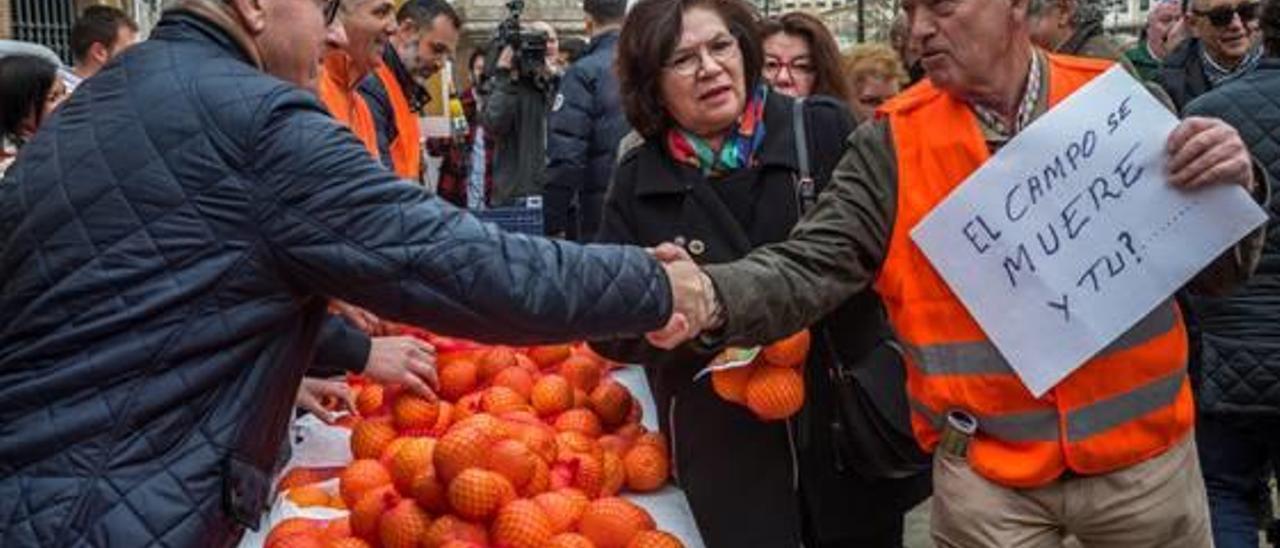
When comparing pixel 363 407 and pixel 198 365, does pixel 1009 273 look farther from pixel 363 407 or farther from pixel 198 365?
pixel 363 407

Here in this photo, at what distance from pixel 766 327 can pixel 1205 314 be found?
72.6 inches

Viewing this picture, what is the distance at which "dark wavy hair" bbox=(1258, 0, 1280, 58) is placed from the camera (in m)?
3.81

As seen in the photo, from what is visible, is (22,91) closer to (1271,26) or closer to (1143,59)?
(1271,26)

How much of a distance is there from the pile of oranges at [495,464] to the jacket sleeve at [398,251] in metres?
0.70

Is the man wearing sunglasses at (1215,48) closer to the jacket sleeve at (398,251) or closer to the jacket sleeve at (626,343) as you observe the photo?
the jacket sleeve at (626,343)

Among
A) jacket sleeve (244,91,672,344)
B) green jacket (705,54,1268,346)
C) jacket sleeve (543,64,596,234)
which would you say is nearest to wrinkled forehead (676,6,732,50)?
green jacket (705,54,1268,346)

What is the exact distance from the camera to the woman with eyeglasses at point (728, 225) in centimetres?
312

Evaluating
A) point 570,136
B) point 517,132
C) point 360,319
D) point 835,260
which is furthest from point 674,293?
point 517,132

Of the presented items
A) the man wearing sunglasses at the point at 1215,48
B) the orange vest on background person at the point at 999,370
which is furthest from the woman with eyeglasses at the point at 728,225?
the man wearing sunglasses at the point at 1215,48

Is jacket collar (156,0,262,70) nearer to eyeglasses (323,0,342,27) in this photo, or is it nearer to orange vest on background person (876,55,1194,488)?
eyeglasses (323,0,342,27)

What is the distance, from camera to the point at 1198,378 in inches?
163

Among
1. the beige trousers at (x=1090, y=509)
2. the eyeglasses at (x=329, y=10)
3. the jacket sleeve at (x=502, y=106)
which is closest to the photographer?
the eyeglasses at (x=329, y=10)

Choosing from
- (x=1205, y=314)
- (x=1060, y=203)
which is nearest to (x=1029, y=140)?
(x=1060, y=203)

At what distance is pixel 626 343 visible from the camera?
2.92m
